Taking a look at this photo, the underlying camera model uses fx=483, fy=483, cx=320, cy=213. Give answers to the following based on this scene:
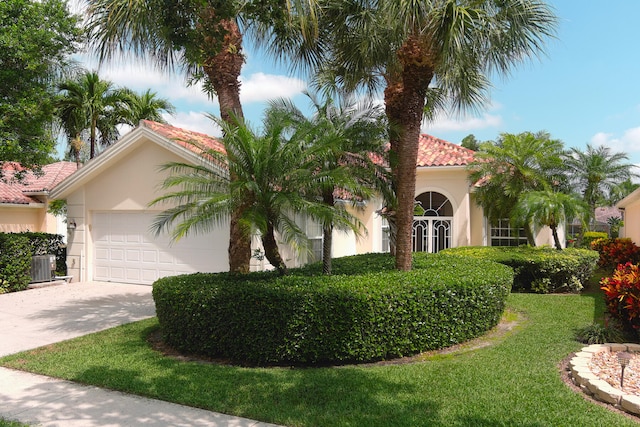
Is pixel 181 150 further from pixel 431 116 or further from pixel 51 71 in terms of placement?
pixel 431 116

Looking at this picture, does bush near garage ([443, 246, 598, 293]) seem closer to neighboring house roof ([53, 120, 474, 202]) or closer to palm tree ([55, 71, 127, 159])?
neighboring house roof ([53, 120, 474, 202])

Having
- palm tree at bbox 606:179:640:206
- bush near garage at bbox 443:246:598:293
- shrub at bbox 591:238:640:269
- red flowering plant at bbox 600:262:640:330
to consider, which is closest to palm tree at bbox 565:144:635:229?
palm tree at bbox 606:179:640:206

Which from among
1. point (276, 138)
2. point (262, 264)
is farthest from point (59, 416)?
point (262, 264)

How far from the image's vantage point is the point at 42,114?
12094 millimetres

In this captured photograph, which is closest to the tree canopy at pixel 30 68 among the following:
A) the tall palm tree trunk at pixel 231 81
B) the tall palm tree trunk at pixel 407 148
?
the tall palm tree trunk at pixel 231 81

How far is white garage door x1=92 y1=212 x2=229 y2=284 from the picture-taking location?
1317cm

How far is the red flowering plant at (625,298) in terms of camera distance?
7.38 metres

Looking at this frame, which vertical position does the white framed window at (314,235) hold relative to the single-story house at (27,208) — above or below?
below

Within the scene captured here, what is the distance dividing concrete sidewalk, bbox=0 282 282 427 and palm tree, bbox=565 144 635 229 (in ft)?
87.5

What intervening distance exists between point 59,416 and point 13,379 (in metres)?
1.81

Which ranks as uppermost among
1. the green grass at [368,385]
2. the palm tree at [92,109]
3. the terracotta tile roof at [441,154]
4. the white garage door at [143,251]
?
the palm tree at [92,109]

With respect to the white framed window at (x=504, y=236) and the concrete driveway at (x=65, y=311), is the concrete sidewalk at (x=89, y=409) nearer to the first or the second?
the concrete driveway at (x=65, y=311)

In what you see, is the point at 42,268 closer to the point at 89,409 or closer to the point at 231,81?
the point at 231,81

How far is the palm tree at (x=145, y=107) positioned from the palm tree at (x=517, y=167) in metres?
15.0
